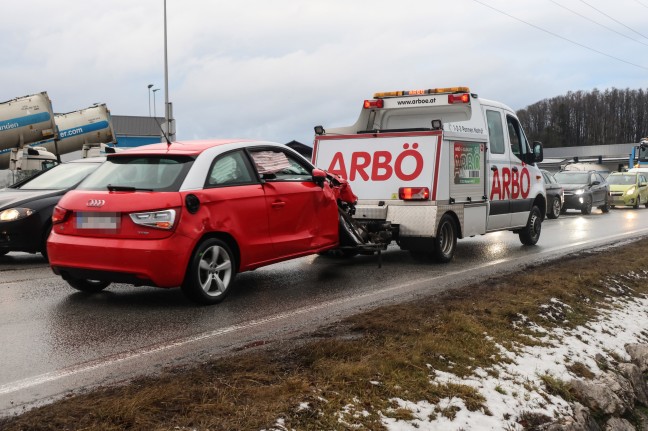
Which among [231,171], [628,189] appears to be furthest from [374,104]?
[628,189]

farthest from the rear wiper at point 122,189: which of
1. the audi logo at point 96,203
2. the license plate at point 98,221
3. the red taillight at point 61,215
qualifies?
the red taillight at point 61,215

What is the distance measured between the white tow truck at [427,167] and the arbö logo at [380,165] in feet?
0.05

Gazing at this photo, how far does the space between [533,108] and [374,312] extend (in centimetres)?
11604

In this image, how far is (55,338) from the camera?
17.9 feet

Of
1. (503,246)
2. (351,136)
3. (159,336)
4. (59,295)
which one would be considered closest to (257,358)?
(159,336)

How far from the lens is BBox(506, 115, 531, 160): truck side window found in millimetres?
11555

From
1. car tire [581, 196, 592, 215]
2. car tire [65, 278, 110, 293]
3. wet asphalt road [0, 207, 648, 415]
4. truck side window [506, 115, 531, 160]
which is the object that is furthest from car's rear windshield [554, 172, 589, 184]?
car tire [65, 278, 110, 293]

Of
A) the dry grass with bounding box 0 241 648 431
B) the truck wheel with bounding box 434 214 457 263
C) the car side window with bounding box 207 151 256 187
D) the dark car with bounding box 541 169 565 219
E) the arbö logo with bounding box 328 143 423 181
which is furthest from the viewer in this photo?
the dark car with bounding box 541 169 565 219

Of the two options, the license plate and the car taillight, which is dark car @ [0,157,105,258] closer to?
the license plate

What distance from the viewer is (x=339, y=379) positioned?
14.3 feet

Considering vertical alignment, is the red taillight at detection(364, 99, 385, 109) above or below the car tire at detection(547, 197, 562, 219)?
above

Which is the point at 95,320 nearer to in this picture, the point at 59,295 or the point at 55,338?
the point at 55,338

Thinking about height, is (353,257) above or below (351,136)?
below

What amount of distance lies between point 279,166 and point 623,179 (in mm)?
25097
